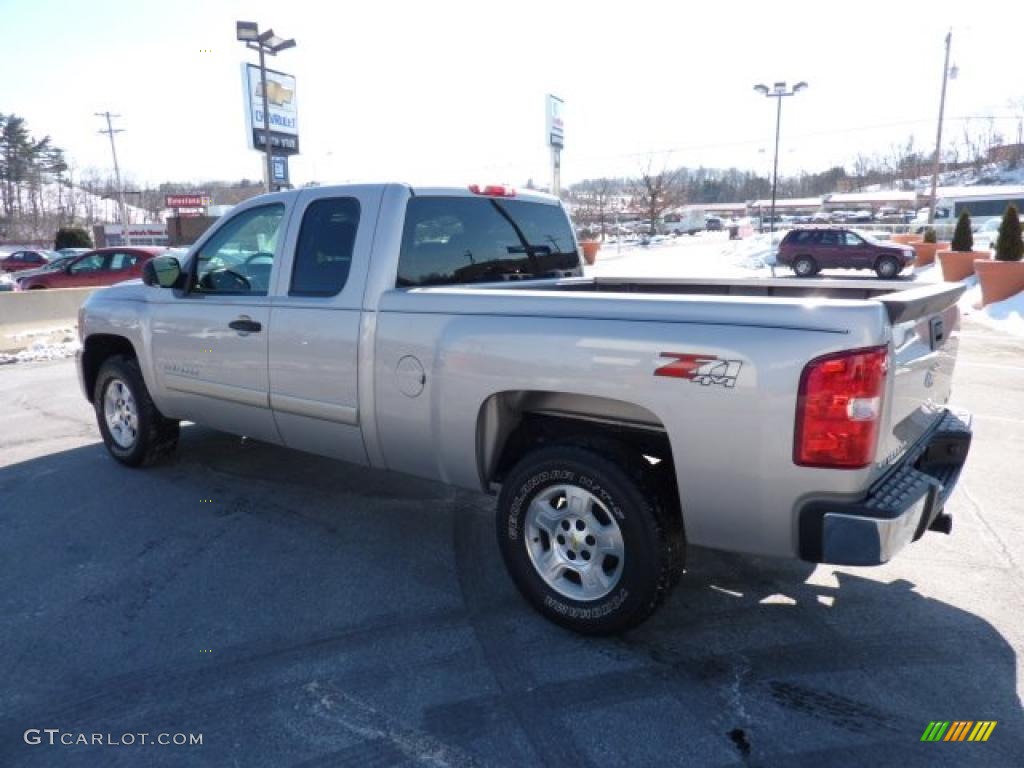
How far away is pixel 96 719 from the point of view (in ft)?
9.25

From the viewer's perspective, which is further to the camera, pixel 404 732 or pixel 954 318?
pixel 954 318

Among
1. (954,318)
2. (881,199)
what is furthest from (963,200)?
(954,318)

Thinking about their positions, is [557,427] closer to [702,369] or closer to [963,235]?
[702,369]

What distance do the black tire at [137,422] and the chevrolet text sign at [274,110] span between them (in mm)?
31939

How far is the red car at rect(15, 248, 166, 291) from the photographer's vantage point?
19.2 metres

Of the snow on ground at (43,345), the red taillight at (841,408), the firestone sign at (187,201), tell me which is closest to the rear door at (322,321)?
the red taillight at (841,408)

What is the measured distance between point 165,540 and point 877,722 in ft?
12.4

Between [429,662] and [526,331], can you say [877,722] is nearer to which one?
[429,662]

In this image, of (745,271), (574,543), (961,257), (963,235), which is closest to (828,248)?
(745,271)

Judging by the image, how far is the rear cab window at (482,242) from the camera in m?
4.09

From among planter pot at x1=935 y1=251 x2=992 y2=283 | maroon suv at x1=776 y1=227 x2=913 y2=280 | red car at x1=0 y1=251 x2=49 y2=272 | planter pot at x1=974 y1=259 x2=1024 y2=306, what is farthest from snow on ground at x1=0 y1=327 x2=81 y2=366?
maroon suv at x1=776 y1=227 x2=913 y2=280

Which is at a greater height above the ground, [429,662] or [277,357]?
[277,357]

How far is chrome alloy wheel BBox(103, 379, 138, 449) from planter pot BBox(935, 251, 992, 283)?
21210 millimetres

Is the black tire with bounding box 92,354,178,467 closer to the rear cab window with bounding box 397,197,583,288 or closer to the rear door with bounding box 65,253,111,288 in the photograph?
the rear cab window with bounding box 397,197,583,288
